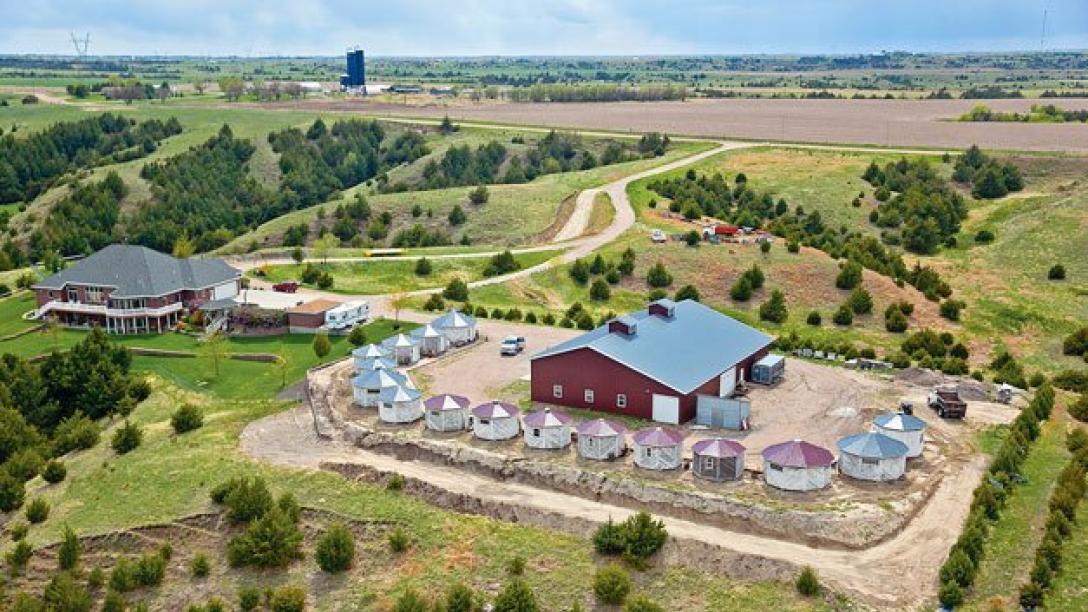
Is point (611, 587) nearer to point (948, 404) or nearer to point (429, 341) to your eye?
point (948, 404)

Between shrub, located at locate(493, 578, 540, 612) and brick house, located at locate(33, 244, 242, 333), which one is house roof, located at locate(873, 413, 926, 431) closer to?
shrub, located at locate(493, 578, 540, 612)

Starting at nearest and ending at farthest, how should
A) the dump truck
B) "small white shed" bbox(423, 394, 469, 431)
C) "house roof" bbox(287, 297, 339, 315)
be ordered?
"small white shed" bbox(423, 394, 469, 431), the dump truck, "house roof" bbox(287, 297, 339, 315)

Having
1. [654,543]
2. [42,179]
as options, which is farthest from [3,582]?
[42,179]

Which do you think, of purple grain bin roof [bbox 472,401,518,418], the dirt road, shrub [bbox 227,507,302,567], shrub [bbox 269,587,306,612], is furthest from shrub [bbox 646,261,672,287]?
shrub [bbox 269,587,306,612]

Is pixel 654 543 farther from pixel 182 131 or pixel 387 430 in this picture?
pixel 182 131

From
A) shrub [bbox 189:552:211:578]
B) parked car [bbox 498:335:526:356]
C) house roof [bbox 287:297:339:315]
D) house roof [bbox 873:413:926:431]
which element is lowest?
shrub [bbox 189:552:211:578]

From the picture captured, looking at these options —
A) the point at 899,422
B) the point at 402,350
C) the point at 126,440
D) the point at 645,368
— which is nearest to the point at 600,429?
the point at 645,368

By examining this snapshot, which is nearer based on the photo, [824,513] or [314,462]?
[824,513]
